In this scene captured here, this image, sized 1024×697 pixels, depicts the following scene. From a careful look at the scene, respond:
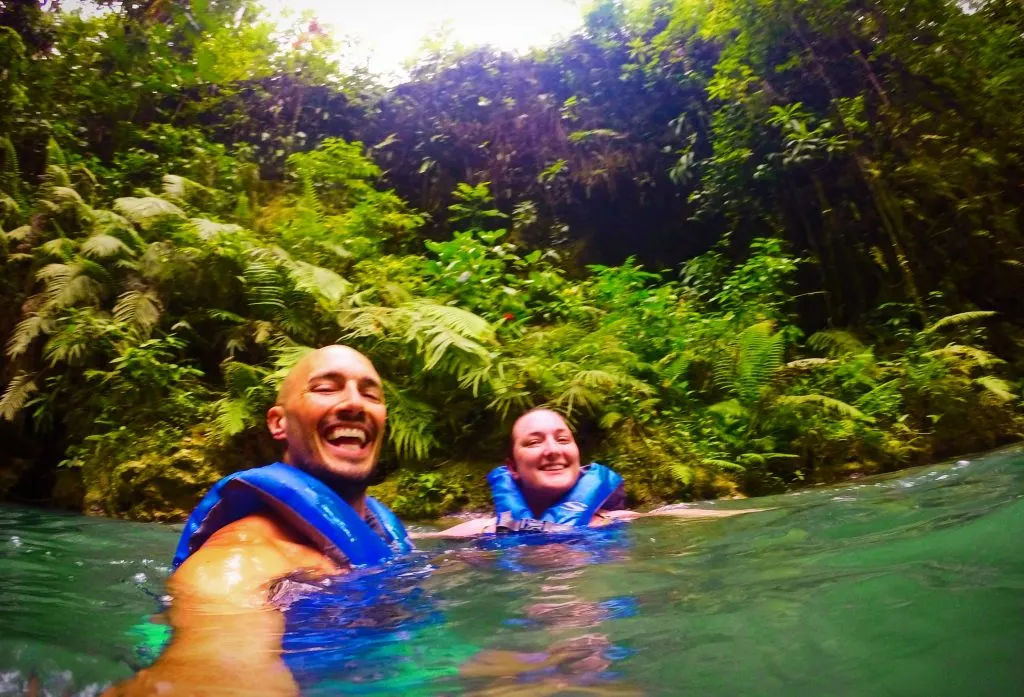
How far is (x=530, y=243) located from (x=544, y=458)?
23.0 ft

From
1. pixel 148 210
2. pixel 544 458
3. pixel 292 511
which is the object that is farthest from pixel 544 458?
pixel 148 210

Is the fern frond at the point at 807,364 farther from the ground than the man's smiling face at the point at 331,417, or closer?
farther from the ground

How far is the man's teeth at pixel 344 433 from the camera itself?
2717 millimetres

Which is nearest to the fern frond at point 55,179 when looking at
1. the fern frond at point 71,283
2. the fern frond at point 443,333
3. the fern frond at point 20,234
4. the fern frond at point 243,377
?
the fern frond at point 20,234

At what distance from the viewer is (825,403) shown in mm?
5762

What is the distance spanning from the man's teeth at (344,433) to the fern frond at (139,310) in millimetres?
4688

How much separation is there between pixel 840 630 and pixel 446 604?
1184 mm

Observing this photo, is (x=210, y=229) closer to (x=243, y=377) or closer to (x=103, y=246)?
(x=103, y=246)

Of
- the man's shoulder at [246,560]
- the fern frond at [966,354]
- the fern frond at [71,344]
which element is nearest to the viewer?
the man's shoulder at [246,560]

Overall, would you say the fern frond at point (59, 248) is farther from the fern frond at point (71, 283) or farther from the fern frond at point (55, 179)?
the fern frond at point (55, 179)

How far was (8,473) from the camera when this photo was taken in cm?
670

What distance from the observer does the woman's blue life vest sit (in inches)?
144

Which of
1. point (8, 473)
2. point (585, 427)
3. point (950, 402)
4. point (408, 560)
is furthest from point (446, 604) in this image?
point (8, 473)

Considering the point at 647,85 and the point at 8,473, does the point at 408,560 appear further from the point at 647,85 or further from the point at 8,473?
the point at 647,85
